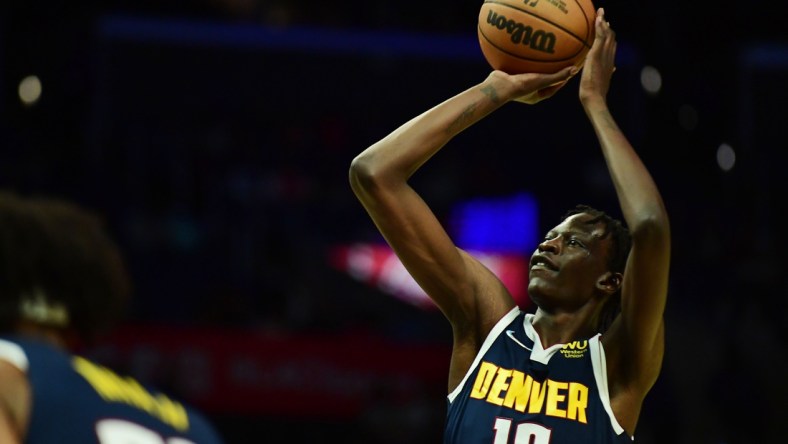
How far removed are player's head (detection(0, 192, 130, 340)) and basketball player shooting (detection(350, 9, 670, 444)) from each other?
4.86 ft

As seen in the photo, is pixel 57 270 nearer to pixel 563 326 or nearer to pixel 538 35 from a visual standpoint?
pixel 563 326

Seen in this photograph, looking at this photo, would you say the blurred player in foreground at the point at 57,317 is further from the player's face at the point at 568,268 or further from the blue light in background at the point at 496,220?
the blue light in background at the point at 496,220

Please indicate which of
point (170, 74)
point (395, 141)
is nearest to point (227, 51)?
point (170, 74)

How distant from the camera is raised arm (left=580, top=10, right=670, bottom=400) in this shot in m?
3.33

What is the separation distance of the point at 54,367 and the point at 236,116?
9.96 meters

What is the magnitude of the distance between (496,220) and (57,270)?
9.78m

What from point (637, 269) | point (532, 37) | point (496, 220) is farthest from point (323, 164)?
point (637, 269)

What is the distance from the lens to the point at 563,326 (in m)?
3.66

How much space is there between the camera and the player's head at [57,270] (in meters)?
2.10

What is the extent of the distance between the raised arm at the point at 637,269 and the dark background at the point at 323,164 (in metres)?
4.01

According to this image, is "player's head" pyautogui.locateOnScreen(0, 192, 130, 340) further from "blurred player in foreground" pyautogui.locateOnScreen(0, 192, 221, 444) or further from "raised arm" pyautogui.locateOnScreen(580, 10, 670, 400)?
"raised arm" pyautogui.locateOnScreen(580, 10, 670, 400)

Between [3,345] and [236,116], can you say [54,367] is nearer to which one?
[3,345]

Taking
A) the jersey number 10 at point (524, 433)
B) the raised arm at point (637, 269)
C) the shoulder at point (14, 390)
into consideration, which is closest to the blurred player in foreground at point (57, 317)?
the shoulder at point (14, 390)

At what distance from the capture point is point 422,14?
11.2 metres
